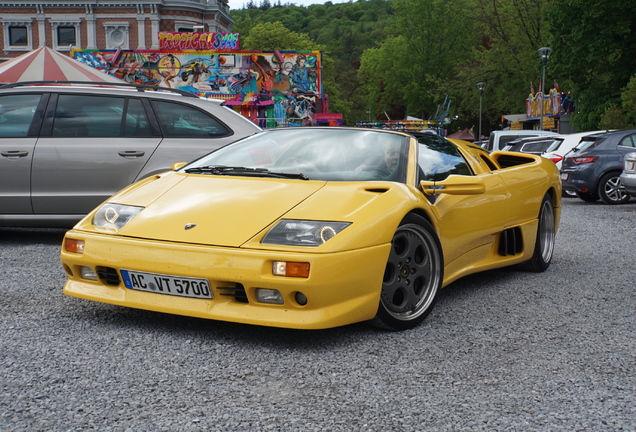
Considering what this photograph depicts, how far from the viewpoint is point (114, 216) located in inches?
161

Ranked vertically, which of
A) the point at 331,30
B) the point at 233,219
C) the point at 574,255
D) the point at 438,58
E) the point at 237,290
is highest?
the point at 331,30

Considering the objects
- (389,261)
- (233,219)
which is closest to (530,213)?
(389,261)

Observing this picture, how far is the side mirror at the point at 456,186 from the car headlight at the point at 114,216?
1.63m

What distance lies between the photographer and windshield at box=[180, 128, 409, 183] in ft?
14.2

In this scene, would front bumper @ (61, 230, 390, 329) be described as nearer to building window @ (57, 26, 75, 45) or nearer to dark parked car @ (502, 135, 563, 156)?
dark parked car @ (502, 135, 563, 156)

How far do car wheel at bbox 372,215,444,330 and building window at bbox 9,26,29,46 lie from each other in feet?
198

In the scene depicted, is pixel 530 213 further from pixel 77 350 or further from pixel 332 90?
pixel 332 90

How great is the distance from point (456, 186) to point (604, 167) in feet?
33.9

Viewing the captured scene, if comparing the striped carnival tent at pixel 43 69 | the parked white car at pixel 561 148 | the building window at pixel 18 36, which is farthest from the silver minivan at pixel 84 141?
the building window at pixel 18 36

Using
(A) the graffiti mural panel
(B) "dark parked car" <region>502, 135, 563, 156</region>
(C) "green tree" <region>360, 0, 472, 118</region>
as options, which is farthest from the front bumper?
(C) "green tree" <region>360, 0, 472, 118</region>

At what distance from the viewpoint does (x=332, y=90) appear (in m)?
84.0

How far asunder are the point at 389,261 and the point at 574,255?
3.71m

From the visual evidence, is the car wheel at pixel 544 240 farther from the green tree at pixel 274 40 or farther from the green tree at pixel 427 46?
the green tree at pixel 274 40

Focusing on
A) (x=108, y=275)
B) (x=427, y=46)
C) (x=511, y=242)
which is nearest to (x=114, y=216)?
(x=108, y=275)
